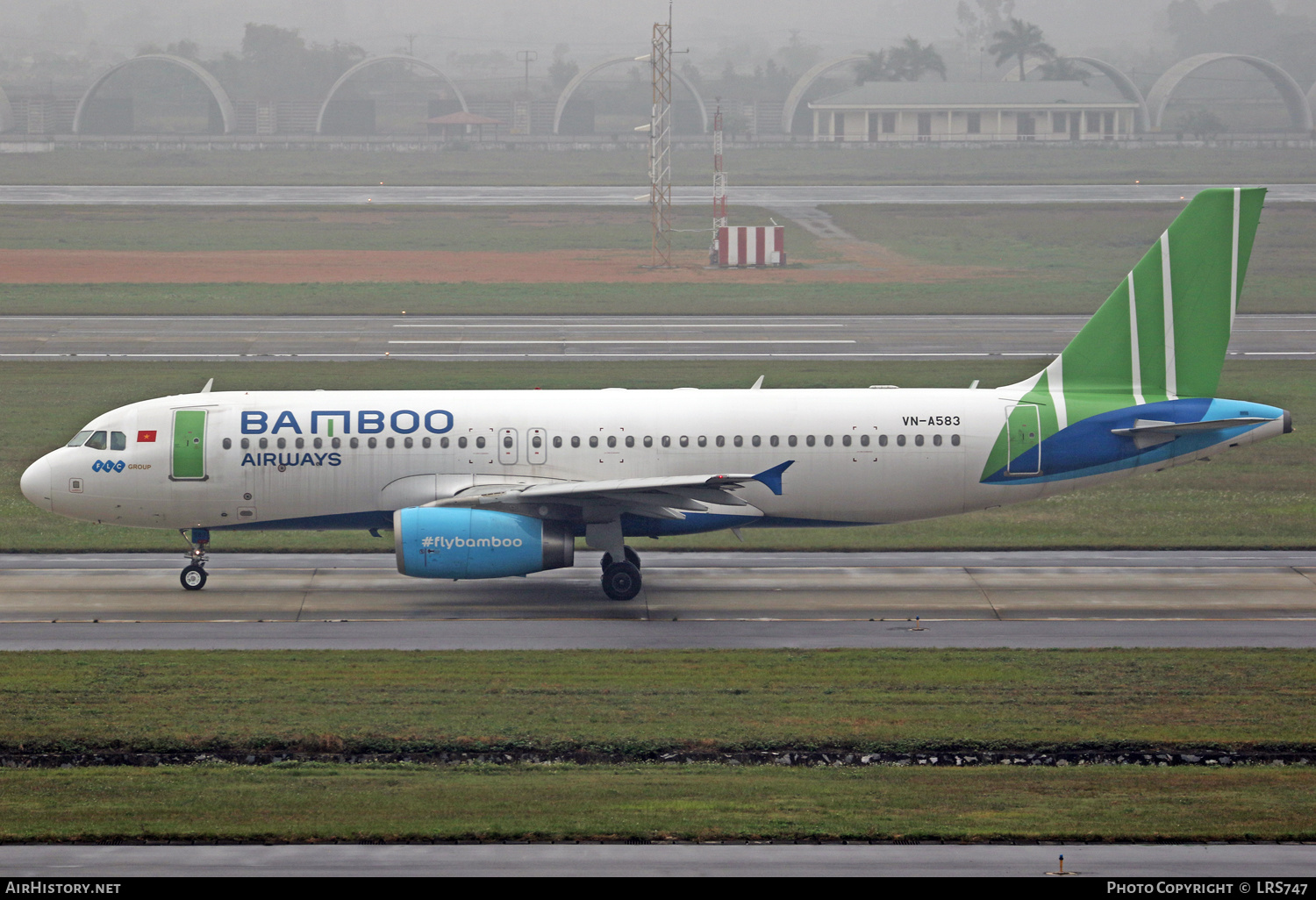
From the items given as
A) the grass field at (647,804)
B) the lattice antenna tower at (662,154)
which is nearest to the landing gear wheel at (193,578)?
the grass field at (647,804)

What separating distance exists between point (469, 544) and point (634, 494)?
3571mm

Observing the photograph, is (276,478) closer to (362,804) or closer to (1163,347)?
(362,804)

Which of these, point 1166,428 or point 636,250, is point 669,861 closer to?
point 1166,428

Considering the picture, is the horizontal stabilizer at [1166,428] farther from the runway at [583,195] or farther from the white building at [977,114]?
the white building at [977,114]

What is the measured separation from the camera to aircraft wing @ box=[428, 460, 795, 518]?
29469mm

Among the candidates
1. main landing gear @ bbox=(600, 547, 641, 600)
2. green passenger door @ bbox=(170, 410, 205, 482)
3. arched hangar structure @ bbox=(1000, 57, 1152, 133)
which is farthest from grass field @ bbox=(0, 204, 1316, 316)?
arched hangar structure @ bbox=(1000, 57, 1152, 133)

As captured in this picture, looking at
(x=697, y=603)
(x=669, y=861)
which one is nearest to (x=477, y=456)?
(x=697, y=603)

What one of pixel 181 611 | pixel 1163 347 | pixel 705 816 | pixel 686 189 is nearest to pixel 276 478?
pixel 181 611

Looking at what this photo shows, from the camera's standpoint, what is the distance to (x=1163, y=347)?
3250 centimetres

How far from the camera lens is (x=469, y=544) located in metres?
29.7

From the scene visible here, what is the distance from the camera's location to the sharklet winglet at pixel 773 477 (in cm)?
2908

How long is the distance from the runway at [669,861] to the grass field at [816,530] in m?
20.4
